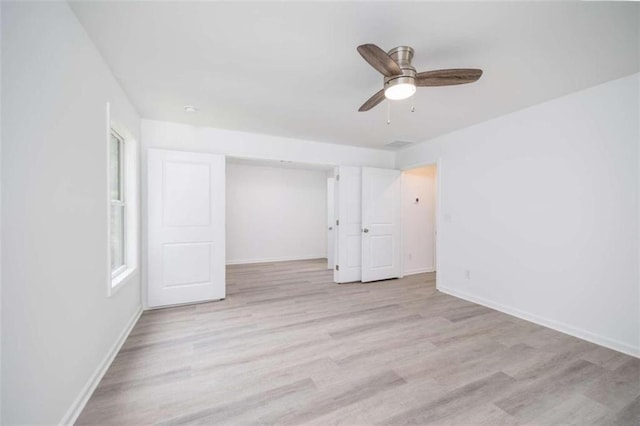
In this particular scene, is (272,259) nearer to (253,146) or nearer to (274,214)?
(274,214)

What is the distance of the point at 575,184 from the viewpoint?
2.73 m

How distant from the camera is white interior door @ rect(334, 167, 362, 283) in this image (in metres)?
4.75

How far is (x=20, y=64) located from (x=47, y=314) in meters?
1.19

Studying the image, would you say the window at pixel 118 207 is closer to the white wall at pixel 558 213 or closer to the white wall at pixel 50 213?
the white wall at pixel 50 213

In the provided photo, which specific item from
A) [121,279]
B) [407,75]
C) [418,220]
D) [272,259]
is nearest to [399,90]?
[407,75]

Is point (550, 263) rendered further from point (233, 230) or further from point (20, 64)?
point (233, 230)

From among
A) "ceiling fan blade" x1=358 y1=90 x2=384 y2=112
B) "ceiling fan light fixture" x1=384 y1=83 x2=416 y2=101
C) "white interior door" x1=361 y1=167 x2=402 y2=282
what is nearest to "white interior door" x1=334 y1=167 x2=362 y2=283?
"white interior door" x1=361 y1=167 x2=402 y2=282

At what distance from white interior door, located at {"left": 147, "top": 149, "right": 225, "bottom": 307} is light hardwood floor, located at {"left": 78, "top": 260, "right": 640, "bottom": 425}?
331mm

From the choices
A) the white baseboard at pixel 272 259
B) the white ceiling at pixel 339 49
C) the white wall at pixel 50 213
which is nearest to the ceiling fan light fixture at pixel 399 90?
the white ceiling at pixel 339 49

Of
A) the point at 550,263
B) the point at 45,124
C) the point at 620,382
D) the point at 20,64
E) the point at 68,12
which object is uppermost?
the point at 68,12

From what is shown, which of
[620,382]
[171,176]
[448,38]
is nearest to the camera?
[448,38]

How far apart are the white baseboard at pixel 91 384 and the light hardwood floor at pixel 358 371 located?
45 mm

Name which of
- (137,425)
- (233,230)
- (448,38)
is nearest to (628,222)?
(448,38)

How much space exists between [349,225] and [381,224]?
63 cm
